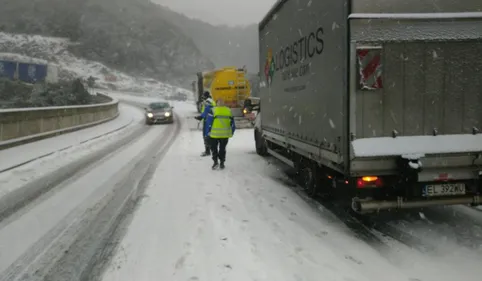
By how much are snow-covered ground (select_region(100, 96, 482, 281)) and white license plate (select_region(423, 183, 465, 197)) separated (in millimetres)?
619

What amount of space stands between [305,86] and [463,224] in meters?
2.95

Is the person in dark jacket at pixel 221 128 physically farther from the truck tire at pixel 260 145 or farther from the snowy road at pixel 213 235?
the truck tire at pixel 260 145

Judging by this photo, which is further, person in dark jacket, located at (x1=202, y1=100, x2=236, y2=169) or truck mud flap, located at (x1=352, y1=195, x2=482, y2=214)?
person in dark jacket, located at (x1=202, y1=100, x2=236, y2=169)

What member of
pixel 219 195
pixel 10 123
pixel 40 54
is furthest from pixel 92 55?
pixel 219 195

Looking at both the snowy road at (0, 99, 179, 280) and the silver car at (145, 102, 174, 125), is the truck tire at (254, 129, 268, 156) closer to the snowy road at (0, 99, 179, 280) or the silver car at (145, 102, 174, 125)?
the snowy road at (0, 99, 179, 280)

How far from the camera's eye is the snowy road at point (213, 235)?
407 centimetres

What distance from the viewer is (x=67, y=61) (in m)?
96.6

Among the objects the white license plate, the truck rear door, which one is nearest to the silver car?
the truck rear door

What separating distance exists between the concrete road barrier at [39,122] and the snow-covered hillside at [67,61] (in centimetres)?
6507

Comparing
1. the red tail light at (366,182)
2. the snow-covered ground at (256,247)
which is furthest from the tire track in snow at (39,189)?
the red tail light at (366,182)

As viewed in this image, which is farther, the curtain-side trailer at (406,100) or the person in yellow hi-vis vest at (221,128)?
the person in yellow hi-vis vest at (221,128)

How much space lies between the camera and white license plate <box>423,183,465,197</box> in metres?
4.90

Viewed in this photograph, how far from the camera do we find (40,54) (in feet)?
314

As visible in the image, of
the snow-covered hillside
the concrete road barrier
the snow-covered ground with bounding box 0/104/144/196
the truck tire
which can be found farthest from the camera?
the snow-covered hillside
